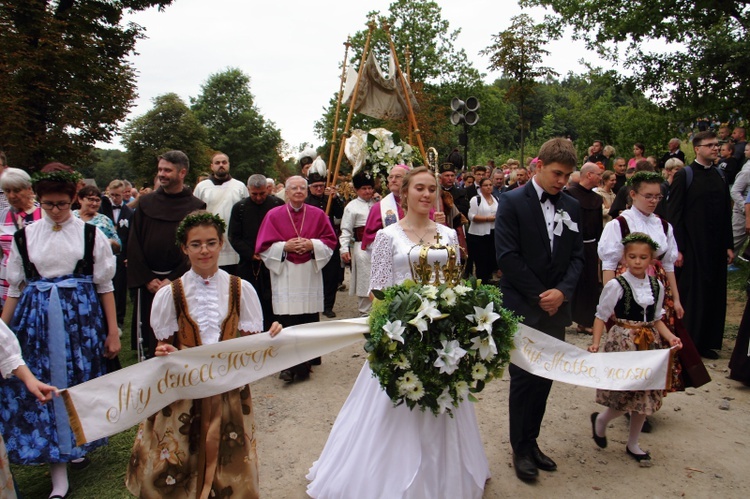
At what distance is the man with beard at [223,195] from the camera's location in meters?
7.83

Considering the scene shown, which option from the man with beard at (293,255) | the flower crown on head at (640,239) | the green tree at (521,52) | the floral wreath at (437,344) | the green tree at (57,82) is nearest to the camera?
the floral wreath at (437,344)

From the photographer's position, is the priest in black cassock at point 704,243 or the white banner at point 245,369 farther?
the priest in black cassock at point 704,243

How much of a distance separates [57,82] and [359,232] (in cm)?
Answer: 1307

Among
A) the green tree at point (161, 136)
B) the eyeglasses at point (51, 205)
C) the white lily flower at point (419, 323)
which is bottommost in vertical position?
the white lily flower at point (419, 323)

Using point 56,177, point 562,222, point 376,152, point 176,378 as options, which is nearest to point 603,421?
point 562,222

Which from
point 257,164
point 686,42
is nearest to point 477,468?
point 686,42

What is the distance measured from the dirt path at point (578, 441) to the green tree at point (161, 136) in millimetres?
49297

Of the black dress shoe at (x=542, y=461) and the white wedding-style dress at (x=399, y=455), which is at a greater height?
the white wedding-style dress at (x=399, y=455)

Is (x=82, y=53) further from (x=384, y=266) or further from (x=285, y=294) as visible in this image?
(x=384, y=266)

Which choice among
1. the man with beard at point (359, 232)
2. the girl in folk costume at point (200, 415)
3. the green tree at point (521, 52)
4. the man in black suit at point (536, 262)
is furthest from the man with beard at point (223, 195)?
the green tree at point (521, 52)

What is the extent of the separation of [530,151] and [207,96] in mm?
46141

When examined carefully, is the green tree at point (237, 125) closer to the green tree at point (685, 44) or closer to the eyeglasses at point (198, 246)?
the green tree at point (685, 44)

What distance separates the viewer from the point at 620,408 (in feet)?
14.6

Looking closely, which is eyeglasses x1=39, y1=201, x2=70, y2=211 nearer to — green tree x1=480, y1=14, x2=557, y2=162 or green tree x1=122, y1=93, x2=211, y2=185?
green tree x1=480, y1=14, x2=557, y2=162
